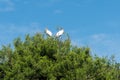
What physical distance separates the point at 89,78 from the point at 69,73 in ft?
3.89

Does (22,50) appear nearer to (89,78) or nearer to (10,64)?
(10,64)

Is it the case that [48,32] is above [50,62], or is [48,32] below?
above

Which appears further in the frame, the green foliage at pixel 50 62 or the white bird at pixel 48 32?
the white bird at pixel 48 32

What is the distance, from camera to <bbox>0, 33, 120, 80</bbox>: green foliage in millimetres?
27062

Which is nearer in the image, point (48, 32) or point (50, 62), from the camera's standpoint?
point (50, 62)

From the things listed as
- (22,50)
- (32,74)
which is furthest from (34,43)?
(32,74)

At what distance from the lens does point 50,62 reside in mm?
28000

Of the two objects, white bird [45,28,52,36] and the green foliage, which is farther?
white bird [45,28,52,36]

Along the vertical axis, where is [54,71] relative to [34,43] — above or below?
below

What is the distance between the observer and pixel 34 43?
29.4 meters

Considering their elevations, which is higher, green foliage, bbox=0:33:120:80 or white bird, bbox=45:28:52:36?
white bird, bbox=45:28:52:36

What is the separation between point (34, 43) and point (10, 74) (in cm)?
272

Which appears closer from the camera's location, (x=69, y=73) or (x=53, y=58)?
(x=69, y=73)

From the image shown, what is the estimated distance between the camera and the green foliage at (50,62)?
27.1 m
